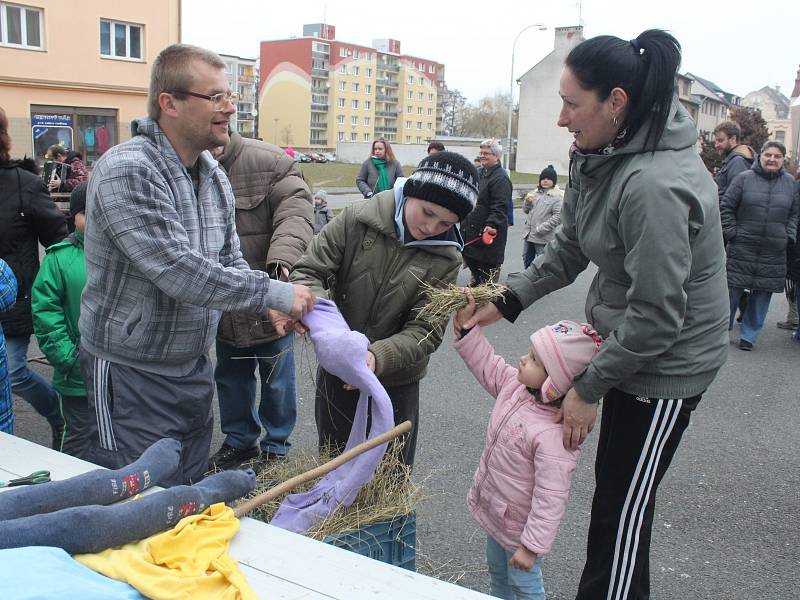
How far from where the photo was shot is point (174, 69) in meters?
2.58

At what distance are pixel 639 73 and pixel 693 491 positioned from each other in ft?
9.75

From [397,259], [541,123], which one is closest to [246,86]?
[541,123]

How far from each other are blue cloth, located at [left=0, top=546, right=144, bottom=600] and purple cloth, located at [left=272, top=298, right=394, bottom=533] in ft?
3.37

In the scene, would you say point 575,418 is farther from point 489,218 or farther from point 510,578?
point 489,218

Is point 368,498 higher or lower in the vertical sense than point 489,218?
lower

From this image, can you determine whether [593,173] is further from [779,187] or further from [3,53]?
[3,53]

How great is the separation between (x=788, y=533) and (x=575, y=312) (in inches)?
205

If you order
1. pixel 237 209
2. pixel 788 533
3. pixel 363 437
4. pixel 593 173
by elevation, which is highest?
pixel 593 173

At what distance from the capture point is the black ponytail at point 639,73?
2.17 meters

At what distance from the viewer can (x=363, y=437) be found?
8.91 feet

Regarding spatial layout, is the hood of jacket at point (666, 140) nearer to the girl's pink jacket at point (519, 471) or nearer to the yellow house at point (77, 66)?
the girl's pink jacket at point (519, 471)

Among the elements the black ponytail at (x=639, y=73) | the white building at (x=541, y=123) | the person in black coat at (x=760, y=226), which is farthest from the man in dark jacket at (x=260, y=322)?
the white building at (x=541, y=123)

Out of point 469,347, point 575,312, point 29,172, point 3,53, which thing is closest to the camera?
point 469,347

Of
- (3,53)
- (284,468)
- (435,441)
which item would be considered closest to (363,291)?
(284,468)
